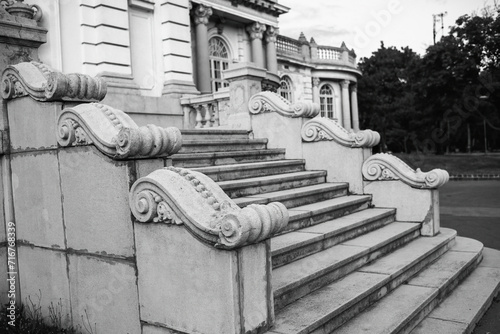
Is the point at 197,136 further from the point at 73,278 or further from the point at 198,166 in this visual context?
the point at 73,278

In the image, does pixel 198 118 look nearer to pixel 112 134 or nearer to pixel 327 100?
pixel 112 134

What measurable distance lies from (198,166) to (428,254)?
327 cm

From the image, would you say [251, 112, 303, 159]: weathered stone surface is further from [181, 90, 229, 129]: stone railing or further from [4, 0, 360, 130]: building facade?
[181, 90, 229, 129]: stone railing

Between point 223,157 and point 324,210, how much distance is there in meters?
1.79


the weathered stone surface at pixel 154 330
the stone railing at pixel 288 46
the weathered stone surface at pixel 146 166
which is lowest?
the weathered stone surface at pixel 154 330

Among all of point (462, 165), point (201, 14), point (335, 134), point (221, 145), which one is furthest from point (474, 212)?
point (462, 165)

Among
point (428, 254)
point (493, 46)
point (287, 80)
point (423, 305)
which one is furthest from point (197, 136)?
point (493, 46)

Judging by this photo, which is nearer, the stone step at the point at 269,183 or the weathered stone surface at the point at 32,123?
the weathered stone surface at the point at 32,123

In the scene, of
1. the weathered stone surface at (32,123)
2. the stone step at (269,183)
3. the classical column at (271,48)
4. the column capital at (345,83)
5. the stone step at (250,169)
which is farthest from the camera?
the column capital at (345,83)

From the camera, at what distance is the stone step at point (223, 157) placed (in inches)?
250

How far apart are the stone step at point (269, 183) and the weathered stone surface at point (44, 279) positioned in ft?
6.75

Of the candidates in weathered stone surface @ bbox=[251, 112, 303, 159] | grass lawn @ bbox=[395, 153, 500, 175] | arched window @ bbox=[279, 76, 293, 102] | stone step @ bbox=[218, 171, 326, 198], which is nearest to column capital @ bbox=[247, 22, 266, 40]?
arched window @ bbox=[279, 76, 293, 102]

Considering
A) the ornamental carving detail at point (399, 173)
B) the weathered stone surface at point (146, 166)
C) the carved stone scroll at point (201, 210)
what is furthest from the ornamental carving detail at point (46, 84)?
the ornamental carving detail at point (399, 173)

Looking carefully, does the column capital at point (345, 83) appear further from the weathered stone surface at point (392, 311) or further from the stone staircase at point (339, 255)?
the weathered stone surface at point (392, 311)
